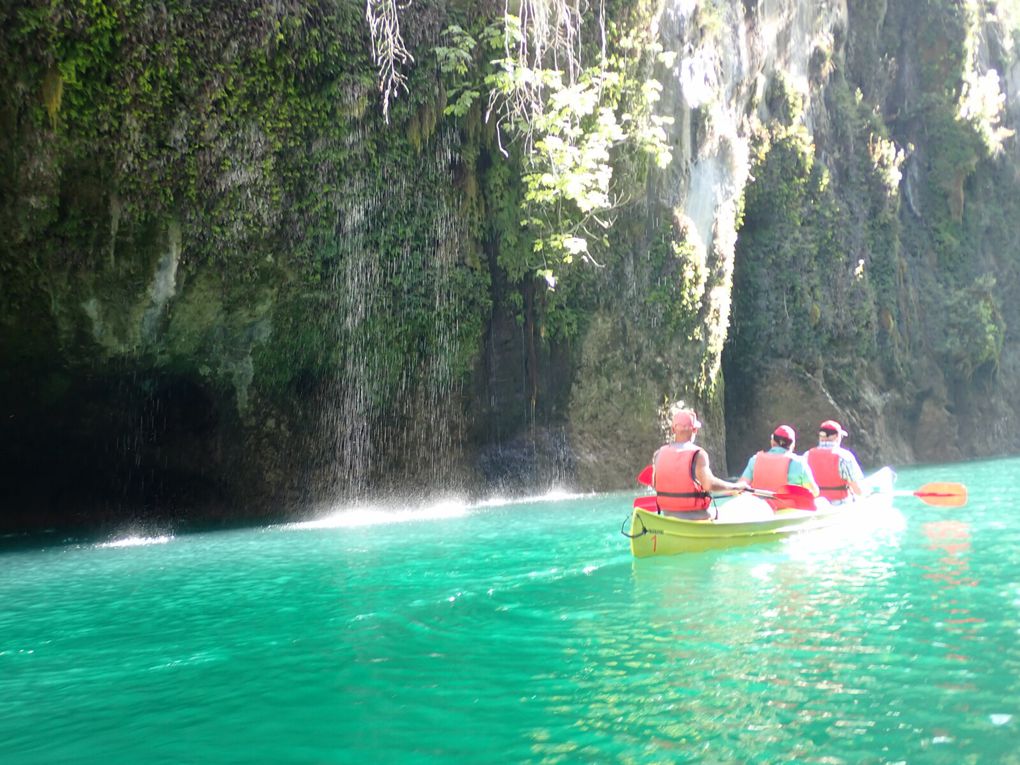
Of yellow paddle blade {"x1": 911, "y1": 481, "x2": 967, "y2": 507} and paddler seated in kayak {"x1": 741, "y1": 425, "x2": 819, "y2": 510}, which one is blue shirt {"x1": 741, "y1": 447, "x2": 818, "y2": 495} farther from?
yellow paddle blade {"x1": 911, "y1": 481, "x2": 967, "y2": 507}

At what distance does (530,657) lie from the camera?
560 centimetres

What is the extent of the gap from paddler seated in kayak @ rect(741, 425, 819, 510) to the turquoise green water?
899 millimetres

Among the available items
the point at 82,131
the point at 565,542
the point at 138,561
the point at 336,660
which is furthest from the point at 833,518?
the point at 82,131

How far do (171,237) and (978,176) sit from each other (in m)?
28.7

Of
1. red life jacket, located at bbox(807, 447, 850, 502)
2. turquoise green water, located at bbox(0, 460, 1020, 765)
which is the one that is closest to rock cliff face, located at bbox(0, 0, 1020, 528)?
turquoise green water, located at bbox(0, 460, 1020, 765)

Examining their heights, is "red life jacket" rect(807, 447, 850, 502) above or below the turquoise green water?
above

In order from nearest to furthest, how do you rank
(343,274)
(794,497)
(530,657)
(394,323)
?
(530,657)
(794,497)
(343,274)
(394,323)

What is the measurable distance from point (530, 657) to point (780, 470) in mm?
6352

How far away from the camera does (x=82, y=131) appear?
12938mm

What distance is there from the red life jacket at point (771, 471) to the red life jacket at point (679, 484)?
5.56 ft

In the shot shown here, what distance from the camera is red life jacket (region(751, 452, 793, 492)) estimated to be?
36.4ft

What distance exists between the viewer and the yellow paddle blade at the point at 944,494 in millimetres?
13102

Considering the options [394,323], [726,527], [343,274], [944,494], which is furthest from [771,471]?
[343,274]

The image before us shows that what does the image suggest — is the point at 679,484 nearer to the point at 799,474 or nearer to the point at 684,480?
the point at 684,480
